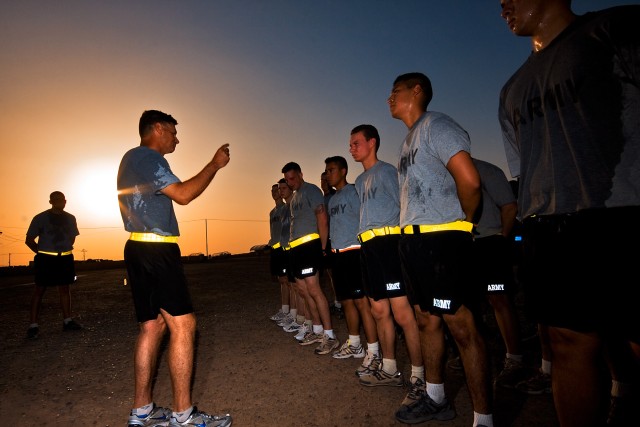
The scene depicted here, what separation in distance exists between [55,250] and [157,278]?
5452 mm

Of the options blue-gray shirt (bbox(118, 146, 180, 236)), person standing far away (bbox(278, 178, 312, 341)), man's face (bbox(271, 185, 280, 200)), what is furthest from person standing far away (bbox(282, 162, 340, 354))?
blue-gray shirt (bbox(118, 146, 180, 236))

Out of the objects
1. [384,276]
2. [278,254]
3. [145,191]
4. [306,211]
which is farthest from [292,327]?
[145,191]

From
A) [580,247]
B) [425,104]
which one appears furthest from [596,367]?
[425,104]

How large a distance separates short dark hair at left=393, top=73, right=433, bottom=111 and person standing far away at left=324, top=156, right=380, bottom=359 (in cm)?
176

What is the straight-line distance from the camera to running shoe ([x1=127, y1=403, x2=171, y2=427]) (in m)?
2.66

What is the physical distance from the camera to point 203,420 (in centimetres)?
264

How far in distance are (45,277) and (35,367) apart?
2.65 metres

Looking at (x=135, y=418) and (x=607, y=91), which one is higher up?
(x=607, y=91)

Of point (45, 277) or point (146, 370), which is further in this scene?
point (45, 277)

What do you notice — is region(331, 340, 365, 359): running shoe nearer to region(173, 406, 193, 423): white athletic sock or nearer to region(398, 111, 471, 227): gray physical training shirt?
region(173, 406, 193, 423): white athletic sock

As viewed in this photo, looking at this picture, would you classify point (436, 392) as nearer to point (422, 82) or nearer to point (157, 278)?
point (157, 278)

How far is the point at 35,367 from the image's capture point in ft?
14.2

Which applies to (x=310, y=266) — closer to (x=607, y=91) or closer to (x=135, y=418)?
(x=135, y=418)

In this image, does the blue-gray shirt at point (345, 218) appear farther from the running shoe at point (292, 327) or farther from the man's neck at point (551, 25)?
the man's neck at point (551, 25)
